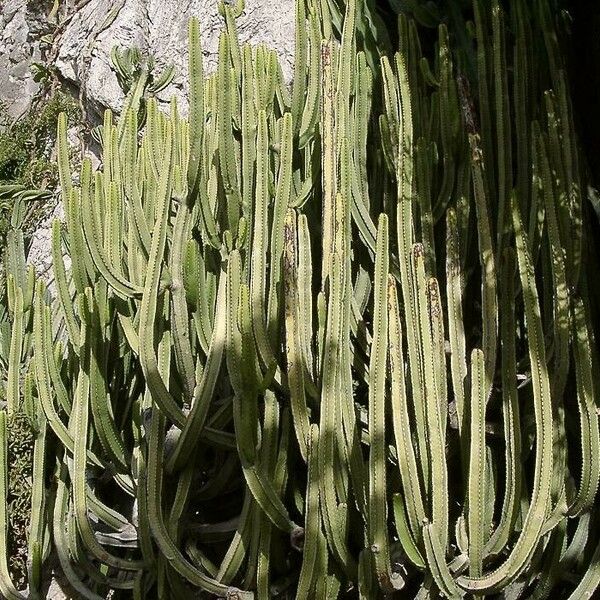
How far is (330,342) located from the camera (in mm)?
1783

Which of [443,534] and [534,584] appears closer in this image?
[443,534]

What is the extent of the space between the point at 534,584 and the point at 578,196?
900 millimetres

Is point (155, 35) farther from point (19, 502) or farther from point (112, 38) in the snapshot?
point (19, 502)

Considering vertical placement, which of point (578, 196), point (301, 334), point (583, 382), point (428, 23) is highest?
point (428, 23)

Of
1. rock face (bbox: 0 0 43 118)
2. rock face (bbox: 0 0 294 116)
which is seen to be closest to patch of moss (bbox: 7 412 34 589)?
rock face (bbox: 0 0 294 116)

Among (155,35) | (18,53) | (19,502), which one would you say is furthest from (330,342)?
(18,53)

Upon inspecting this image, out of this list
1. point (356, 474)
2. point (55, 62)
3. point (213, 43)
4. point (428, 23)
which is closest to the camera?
point (356, 474)

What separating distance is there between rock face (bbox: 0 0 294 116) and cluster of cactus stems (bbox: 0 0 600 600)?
2.28 ft

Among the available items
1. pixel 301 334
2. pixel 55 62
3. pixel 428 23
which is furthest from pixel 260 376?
pixel 55 62

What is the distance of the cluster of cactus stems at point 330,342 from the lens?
1763mm

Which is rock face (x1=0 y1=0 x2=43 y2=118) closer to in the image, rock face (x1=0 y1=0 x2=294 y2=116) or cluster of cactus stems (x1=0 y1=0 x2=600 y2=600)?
rock face (x1=0 y1=0 x2=294 y2=116)

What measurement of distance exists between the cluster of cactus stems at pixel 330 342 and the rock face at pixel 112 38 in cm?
69

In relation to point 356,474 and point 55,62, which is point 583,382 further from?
point 55,62

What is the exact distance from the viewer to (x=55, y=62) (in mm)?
3598
